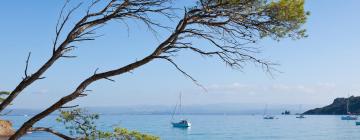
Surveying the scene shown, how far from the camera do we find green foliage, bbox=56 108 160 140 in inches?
277

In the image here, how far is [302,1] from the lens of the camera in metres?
A: 7.55

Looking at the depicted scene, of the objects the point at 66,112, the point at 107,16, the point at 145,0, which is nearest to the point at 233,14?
the point at 145,0

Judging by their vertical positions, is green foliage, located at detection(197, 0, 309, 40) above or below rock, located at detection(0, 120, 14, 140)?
above

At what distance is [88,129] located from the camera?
724 cm

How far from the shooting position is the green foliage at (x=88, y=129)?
23.1ft

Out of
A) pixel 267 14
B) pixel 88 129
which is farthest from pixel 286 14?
pixel 88 129

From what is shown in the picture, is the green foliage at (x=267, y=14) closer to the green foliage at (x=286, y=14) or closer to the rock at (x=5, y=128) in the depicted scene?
the green foliage at (x=286, y=14)

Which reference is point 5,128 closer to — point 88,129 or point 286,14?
point 88,129

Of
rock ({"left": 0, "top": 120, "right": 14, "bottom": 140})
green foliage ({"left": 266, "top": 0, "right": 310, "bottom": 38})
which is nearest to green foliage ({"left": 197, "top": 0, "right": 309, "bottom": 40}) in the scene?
green foliage ({"left": 266, "top": 0, "right": 310, "bottom": 38})

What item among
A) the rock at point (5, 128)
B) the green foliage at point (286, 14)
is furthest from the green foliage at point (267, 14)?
the rock at point (5, 128)

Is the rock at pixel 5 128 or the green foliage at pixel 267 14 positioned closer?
the green foliage at pixel 267 14

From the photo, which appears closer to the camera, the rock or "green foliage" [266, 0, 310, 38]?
"green foliage" [266, 0, 310, 38]

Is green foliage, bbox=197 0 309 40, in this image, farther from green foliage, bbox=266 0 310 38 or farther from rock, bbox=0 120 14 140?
rock, bbox=0 120 14 140

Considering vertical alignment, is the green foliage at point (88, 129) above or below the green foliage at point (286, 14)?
below
